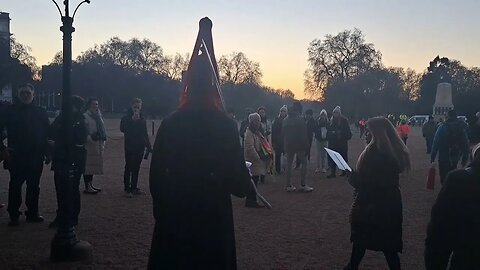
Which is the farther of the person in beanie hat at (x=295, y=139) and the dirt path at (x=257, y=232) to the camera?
the person in beanie hat at (x=295, y=139)

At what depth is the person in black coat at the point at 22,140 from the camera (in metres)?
8.09

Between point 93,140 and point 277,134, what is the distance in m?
6.34

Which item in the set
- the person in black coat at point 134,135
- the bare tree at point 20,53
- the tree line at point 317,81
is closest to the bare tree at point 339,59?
the tree line at point 317,81

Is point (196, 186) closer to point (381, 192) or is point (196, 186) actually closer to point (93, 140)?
point (381, 192)

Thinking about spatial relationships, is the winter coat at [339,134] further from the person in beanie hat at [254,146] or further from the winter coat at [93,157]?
the winter coat at [93,157]

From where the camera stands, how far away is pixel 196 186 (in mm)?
3289

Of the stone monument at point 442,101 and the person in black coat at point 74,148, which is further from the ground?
the stone monument at point 442,101

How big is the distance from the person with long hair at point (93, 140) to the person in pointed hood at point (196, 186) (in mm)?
7178

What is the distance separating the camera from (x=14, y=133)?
8086 mm

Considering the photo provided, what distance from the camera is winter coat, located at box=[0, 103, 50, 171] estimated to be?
8086 mm

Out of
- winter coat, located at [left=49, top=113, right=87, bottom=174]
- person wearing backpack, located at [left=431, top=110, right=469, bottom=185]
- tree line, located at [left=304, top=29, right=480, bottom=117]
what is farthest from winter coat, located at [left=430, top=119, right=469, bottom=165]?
tree line, located at [left=304, top=29, right=480, bottom=117]

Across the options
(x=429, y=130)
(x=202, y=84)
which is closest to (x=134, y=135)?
(x=202, y=84)

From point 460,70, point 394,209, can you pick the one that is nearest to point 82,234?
point 394,209

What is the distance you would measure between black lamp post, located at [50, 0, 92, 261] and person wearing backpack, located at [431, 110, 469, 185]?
25.4 feet
